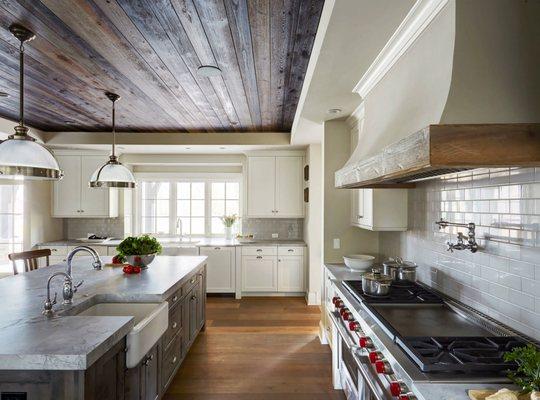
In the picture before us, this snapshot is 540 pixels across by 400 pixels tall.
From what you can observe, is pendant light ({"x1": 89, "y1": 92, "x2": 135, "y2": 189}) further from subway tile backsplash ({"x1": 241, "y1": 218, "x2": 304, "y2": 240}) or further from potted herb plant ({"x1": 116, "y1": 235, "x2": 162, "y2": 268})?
subway tile backsplash ({"x1": 241, "y1": 218, "x2": 304, "y2": 240})

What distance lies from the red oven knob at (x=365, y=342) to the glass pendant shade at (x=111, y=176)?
2766 millimetres

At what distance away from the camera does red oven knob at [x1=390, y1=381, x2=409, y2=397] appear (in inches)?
49.9

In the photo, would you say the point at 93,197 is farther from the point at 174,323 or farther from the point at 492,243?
the point at 492,243

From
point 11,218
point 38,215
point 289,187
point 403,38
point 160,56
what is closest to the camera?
point 403,38

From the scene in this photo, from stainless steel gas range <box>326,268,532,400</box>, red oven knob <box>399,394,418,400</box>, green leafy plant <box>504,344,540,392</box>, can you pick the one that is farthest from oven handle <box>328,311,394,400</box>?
green leafy plant <box>504,344,540,392</box>

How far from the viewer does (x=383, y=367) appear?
1.46m

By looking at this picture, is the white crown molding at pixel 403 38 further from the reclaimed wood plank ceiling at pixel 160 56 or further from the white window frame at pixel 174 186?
the white window frame at pixel 174 186

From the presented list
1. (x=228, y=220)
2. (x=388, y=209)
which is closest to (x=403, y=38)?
(x=388, y=209)

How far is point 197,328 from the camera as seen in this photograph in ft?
11.8

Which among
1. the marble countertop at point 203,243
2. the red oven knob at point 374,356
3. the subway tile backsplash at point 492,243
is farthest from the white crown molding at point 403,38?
the marble countertop at point 203,243

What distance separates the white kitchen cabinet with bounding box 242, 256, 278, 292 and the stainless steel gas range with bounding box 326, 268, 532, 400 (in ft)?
9.40

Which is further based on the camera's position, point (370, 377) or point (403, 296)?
point (403, 296)

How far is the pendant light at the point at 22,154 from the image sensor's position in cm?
210

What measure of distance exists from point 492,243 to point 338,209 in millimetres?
1962
